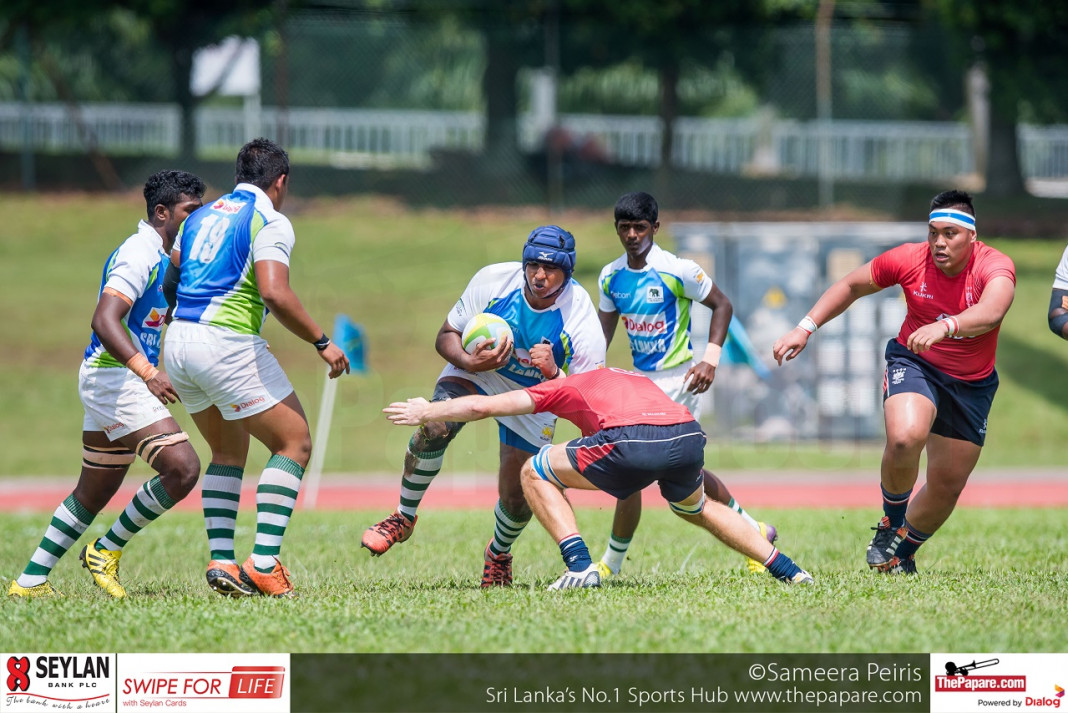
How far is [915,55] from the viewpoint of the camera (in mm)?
26828

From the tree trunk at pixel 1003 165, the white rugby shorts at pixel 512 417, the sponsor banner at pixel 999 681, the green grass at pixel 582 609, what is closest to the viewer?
the sponsor banner at pixel 999 681

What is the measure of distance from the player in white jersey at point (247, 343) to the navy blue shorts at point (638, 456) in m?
1.48

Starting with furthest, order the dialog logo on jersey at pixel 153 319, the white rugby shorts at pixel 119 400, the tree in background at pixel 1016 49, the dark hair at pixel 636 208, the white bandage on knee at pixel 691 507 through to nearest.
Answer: the tree in background at pixel 1016 49
the dark hair at pixel 636 208
the dialog logo on jersey at pixel 153 319
the white rugby shorts at pixel 119 400
the white bandage on knee at pixel 691 507

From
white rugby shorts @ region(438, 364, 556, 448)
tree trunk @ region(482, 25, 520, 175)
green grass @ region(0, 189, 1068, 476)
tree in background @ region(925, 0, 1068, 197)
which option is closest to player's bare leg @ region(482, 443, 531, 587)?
white rugby shorts @ region(438, 364, 556, 448)

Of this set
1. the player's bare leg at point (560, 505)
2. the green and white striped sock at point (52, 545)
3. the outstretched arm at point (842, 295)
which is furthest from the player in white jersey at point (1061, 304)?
the green and white striped sock at point (52, 545)

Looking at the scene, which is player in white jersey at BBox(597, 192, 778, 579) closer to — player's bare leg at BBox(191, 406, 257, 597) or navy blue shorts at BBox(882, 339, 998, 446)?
navy blue shorts at BBox(882, 339, 998, 446)

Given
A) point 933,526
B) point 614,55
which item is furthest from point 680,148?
point 933,526

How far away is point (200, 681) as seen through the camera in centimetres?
538

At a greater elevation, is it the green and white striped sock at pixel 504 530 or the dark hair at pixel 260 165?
the dark hair at pixel 260 165

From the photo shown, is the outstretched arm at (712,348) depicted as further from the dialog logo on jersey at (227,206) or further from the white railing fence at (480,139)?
the white railing fence at (480,139)

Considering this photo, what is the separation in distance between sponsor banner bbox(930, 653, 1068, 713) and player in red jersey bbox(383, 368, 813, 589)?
1703mm

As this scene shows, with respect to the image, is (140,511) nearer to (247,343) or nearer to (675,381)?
(247,343)

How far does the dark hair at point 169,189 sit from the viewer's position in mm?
7535

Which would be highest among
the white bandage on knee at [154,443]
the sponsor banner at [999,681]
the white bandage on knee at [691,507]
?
the white bandage on knee at [154,443]
